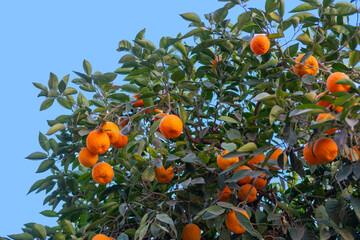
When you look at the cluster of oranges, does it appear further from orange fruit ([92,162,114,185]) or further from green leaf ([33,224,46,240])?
green leaf ([33,224,46,240])

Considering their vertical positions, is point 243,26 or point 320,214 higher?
point 243,26

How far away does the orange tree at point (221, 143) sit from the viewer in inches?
58.9

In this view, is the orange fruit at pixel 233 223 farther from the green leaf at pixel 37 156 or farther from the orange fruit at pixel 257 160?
the green leaf at pixel 37 156

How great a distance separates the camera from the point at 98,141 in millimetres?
1560

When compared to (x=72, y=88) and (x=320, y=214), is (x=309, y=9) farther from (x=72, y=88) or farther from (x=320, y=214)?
(x=72, y=88)

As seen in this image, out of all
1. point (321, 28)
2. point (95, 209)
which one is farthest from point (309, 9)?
point (95, 209)

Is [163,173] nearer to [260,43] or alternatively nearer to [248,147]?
[248,147]

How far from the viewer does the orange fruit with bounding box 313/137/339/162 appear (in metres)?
1.38

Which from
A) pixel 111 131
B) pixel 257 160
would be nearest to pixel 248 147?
pixel 257 160

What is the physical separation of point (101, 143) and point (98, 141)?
0.04 feet

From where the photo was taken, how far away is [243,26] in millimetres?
2012

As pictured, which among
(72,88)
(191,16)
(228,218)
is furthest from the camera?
(72,88)

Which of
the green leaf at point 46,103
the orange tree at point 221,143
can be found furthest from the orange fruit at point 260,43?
the green leaf at point 46,103

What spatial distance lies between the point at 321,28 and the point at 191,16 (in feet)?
1.86
